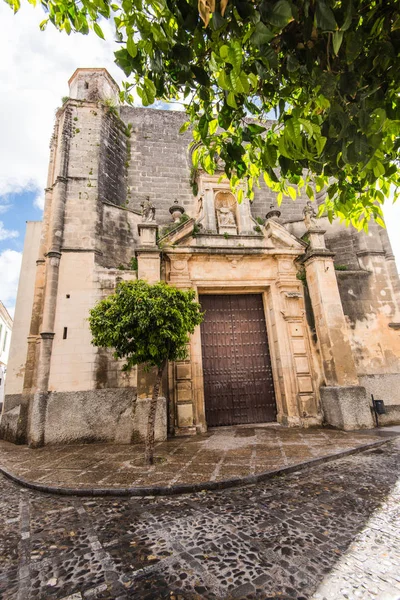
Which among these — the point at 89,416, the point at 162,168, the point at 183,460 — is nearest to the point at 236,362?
the point at 183,460

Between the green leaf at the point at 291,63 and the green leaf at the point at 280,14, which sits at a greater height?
the green leaf at the point at 291,63

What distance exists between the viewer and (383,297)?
8266mm

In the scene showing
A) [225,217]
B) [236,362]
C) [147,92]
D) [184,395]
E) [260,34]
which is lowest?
[184,395]

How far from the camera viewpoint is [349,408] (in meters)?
6.48

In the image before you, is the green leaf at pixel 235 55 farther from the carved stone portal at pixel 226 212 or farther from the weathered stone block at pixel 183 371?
the carved stone portal at pixel 226 212

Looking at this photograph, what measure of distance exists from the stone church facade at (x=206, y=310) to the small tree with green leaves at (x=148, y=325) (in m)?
1.62

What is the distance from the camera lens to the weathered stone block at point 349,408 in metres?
6.38

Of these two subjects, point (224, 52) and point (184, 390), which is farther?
point (184, 390)

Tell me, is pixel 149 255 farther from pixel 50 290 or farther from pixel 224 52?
pixel 224 52

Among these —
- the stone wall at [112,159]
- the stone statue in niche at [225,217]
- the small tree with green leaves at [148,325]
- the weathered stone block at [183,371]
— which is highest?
the stone wall at [112,159]

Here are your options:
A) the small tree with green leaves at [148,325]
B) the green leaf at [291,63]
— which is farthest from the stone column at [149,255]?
the green leaf at [291,63]

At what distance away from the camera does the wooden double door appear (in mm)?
7477

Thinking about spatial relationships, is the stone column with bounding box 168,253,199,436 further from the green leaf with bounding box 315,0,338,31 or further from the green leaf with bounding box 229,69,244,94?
the green leaf with bounding box 315,0,338,31

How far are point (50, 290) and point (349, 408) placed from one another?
7906 millimetres
